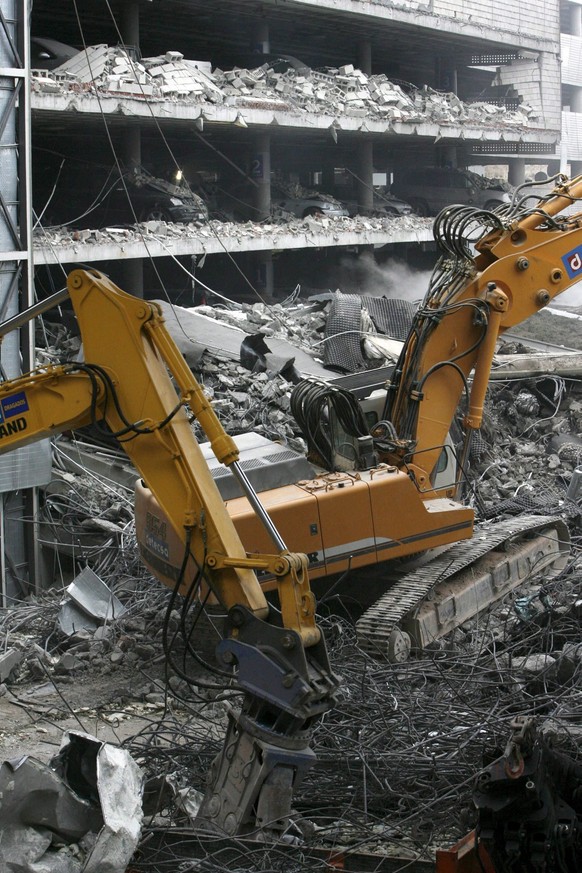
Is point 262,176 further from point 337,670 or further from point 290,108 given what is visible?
point 337,670

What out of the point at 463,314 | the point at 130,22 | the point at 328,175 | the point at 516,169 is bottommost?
the point at 463,314

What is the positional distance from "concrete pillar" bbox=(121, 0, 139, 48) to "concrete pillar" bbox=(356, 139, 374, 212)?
7.23 meters

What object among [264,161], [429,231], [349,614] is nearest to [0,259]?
[349,614]

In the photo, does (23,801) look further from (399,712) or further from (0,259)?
(0,259)

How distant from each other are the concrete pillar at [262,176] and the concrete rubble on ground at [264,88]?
133 cm

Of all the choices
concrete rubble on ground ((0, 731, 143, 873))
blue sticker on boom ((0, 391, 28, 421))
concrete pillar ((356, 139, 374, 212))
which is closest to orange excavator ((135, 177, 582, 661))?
blue sticker on boom ((0, 391, 28, 421))

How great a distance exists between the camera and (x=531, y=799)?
484 centimetres

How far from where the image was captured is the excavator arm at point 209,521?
18.8ft

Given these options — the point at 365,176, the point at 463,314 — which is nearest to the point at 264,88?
the point at 365,176

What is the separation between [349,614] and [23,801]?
468cm

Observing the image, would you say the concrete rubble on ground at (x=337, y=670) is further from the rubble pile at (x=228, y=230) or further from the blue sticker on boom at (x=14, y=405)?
the rubble pile at (x=228, y=230)

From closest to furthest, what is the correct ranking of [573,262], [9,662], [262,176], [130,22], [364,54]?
1. [9,662]
2. [573,262]
3. [130,22]
4. [262,176]
5. [364,54]

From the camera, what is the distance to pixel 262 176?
23594mm

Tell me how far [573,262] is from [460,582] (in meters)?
3.09
